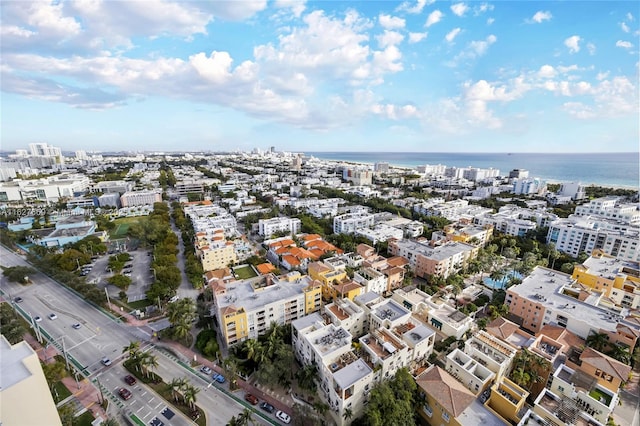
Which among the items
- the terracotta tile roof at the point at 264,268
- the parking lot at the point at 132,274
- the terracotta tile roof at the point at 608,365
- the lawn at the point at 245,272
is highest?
the terracotta tile roof at the point at 608,365

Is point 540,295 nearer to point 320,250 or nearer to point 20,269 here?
point 320,250

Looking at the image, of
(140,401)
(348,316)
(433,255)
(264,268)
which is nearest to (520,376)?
(348,316)

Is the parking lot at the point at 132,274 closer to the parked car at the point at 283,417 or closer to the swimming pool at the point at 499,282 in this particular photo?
the parked car at the point at 283,417

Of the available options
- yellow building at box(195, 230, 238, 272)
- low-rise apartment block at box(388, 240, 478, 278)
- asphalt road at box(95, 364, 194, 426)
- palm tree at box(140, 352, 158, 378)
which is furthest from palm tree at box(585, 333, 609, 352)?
yellow building at box(195, 230, 238, 272)

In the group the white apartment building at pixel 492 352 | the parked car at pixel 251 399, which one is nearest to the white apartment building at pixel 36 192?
the parked car at pixel 251 399

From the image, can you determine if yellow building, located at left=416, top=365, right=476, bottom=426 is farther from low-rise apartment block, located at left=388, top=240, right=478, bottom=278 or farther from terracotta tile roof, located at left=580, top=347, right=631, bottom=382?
low-rise apartment block, located at left=388, top=240, right=478, bottom=278

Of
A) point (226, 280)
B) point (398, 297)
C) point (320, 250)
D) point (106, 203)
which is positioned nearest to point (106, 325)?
point (226, 280)
